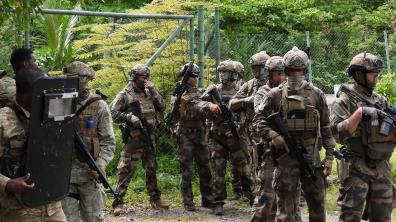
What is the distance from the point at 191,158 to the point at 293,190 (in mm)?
3009

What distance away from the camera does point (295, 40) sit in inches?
556

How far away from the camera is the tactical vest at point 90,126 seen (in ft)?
20.1

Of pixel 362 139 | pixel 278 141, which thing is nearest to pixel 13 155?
pixel 278 141

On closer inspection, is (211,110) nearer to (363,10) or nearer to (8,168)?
(8,168)

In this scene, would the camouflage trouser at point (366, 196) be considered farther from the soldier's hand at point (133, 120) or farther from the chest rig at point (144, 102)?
the chest rig at point (144, 102)

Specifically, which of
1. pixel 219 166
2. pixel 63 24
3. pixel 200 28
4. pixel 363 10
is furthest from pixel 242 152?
pixel 363 10

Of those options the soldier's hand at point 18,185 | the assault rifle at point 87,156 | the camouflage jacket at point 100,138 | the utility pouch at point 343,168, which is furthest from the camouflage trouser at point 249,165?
the soldier's hand at point 18,185

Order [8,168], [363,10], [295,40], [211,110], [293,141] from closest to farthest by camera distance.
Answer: [8,168] → [293,141] → [211,110] → [295,40] → [363,10]

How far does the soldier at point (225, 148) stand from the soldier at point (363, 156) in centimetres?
300

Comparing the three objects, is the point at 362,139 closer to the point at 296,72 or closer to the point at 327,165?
the point at 327,165

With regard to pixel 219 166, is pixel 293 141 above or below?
above

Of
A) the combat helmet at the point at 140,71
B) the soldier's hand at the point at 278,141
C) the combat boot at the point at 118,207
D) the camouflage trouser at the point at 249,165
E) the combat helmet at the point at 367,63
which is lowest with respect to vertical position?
the combat boot at the point at 118,207

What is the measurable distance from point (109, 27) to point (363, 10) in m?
12.9

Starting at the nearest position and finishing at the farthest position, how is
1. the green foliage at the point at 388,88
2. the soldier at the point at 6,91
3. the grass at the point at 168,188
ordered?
the soldier at the point at 6,91
the grass at the point at 168,188
the green foliage at the point at 388,88
